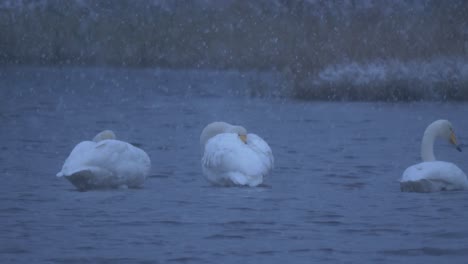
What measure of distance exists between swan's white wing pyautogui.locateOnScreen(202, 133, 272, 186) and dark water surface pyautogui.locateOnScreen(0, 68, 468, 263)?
138 millimetres

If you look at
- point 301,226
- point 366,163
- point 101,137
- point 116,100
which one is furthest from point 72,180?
point 116,100

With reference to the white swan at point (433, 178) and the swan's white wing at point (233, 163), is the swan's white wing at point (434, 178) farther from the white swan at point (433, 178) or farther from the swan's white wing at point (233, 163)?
the swan's white wing at point (233, 163)

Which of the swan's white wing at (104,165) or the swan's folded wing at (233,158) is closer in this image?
the swan's white wing at (104,165)

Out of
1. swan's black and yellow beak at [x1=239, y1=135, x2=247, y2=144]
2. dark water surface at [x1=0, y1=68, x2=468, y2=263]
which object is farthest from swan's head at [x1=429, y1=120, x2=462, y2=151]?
swan's black and yellow beak at [x1=239, y1=135, x2=247, y2=144]

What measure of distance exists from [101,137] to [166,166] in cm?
216

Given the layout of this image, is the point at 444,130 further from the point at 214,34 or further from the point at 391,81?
the point at 214,34

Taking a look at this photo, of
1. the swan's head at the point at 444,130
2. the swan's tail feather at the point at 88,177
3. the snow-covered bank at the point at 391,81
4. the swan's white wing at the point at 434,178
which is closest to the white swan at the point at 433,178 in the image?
the swan's white wing at the point at 434,178

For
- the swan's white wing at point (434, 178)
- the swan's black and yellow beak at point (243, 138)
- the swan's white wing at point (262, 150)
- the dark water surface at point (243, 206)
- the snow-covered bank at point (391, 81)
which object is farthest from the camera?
the snow-covered bank at point (391, 81)

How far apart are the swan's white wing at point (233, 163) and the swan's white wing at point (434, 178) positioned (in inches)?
57.9

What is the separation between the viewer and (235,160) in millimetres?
13211

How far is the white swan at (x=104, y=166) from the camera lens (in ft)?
42.0

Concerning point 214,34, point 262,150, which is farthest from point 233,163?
point 214,34

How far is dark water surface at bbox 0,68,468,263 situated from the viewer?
9938 millimetres

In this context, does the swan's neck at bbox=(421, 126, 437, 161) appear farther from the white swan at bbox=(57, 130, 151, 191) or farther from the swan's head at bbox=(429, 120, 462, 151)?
the white swan at bbox=(57, 130, 151, 191)
